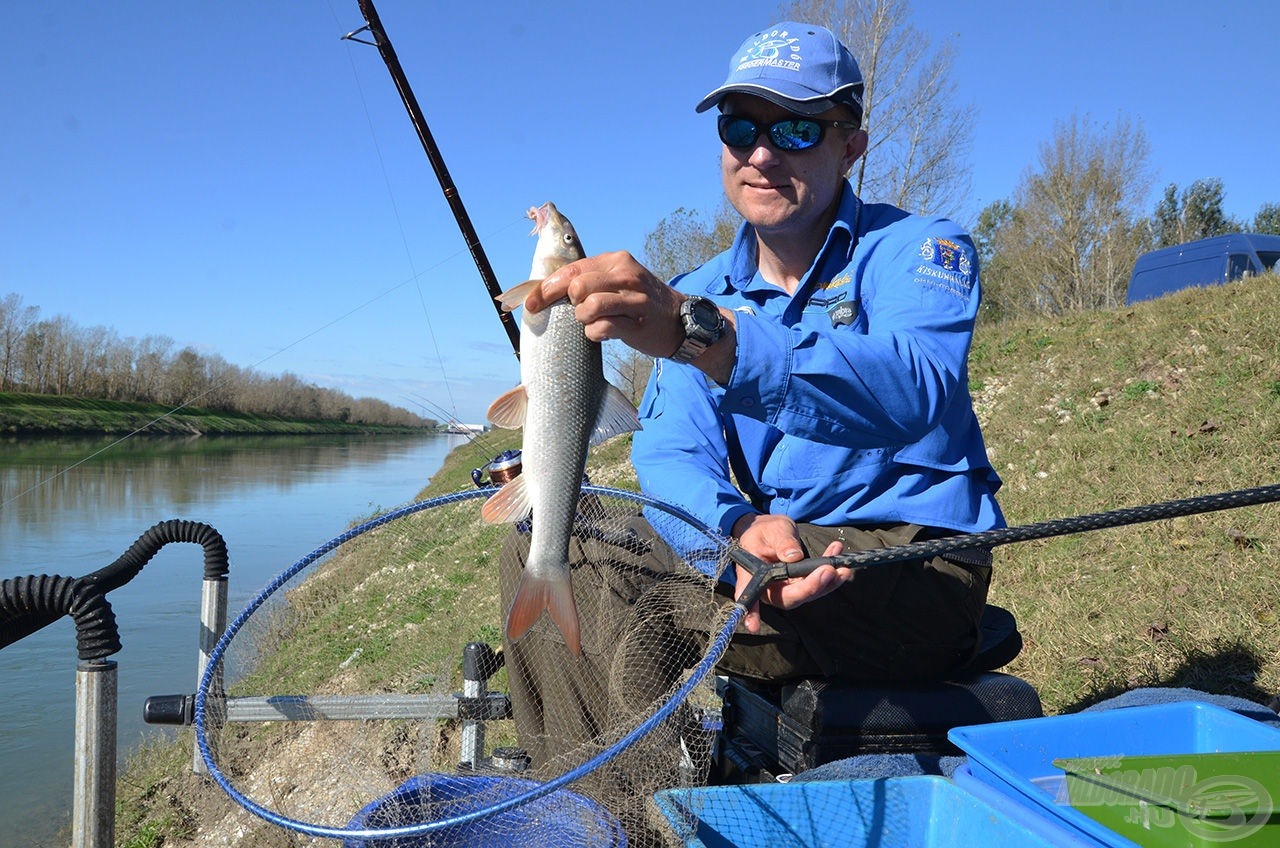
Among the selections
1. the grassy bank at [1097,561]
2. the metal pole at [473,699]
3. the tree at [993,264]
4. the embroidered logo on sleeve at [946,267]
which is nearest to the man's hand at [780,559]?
the embroidered logo on sleeve at [946,267]

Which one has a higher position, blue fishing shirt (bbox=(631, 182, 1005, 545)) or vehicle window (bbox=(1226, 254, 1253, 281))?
vehicle window (bbox=(1226, 254, 1253, 281))

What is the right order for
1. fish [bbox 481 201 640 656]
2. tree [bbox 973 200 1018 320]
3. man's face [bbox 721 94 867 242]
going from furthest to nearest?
tree [bbox 973 200 1018 320]
man's face [bbox 721 94 867 242]
fish [bbox 481 201 640 656]

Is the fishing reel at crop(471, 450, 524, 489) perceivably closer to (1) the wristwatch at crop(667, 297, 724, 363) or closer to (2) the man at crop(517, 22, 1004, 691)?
(2) the man at crop(517, 22, 1004, 691)

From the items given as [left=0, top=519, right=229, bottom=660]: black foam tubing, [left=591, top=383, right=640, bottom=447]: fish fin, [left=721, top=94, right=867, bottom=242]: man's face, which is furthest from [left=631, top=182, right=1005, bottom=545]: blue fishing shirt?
[left=0, top=519, right=229, bottom=660]: black foam tubing

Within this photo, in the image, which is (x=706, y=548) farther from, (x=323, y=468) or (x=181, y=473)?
(x=323, y=468)

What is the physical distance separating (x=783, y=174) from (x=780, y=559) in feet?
4.25

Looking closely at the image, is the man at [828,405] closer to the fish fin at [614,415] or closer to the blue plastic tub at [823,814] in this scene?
the fish fin at [614,415]

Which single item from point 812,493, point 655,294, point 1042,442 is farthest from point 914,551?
point 1042,442

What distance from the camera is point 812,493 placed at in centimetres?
307

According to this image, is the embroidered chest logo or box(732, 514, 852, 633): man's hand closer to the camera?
box(732, 514, 852, 633): man's hand

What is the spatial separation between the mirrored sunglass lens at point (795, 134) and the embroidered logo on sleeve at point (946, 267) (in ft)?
1.69

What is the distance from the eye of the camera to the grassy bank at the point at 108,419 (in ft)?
169

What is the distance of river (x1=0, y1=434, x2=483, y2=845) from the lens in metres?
8.84

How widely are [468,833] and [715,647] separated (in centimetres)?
95
